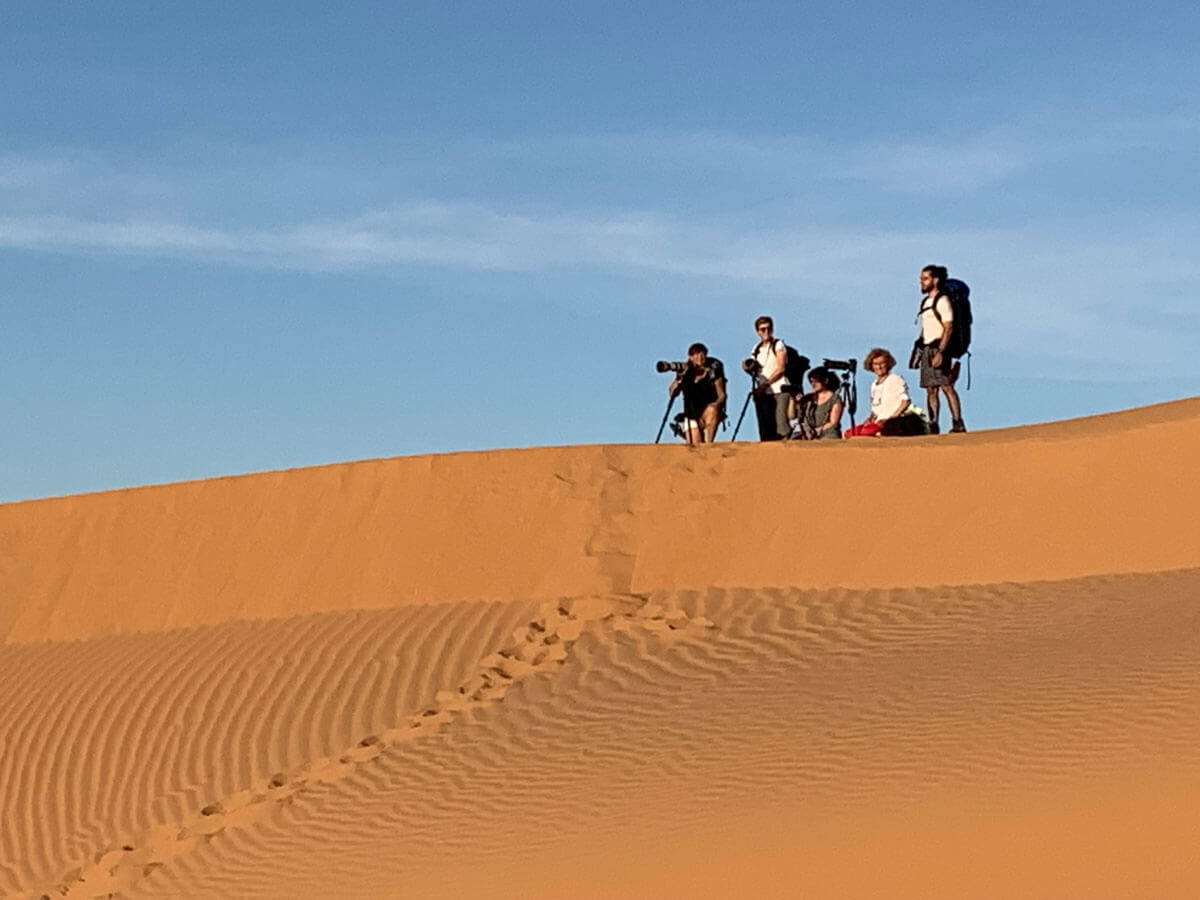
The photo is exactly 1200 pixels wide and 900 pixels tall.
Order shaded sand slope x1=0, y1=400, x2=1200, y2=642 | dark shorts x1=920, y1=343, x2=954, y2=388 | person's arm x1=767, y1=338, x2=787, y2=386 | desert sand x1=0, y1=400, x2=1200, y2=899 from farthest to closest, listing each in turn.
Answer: person's arm x1=767, y1=338, x2=787, y2=386 < shaded sand slope x1=0, y1=400, x2=1200, y2=642 < dark shorts x1=920, y1=343, x2=954, y2=388 < desert sand x1=0, y1=400, x2=1200, y2=899

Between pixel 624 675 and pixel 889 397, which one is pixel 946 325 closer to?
pixel 889 397

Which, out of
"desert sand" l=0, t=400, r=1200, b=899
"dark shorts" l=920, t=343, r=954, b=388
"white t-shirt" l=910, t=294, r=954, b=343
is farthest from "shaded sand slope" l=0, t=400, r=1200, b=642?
"white t-shirt" l=910, t=294, r=954, b=343

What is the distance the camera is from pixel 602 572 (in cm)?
1764

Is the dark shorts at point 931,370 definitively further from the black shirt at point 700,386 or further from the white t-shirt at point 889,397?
the black shirt at point 700,386

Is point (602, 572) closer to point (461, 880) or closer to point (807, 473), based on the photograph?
point (807, 473)

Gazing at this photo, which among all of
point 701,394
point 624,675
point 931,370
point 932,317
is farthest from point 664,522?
point 624,675

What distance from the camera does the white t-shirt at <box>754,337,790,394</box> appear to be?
1809 centimetres

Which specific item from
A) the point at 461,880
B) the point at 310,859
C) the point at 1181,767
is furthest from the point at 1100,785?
the point at 310,859

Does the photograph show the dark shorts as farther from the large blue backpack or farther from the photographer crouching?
the photographer crouching

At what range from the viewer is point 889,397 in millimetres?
18250

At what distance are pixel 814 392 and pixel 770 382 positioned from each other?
0.66 m

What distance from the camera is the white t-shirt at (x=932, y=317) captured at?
16.9 metres

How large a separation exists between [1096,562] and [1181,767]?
7446mm

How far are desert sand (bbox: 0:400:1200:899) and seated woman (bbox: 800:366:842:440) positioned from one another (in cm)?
76
